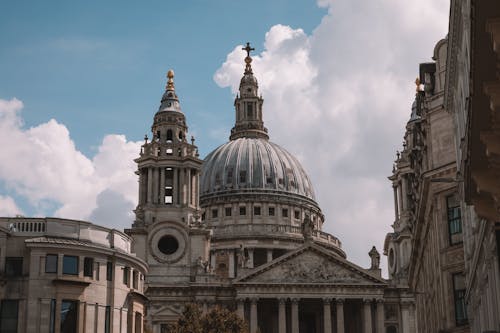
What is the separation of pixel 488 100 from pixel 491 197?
6.75 metres

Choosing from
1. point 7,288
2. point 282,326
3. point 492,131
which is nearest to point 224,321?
point 7,288

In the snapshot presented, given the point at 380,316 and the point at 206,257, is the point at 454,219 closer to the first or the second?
the point at 380,316

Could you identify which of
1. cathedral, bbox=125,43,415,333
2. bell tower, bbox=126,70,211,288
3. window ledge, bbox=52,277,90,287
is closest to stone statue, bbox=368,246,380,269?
cathedral, bbox=125,43,415,333

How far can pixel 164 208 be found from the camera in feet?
382

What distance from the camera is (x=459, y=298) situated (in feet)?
167

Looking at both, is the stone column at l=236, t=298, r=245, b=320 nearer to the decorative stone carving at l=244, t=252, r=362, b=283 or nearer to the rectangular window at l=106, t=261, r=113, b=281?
the decorative stone carving at l=244, t=252, r=362, b=283

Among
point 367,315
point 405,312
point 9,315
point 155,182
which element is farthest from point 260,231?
point 9,315

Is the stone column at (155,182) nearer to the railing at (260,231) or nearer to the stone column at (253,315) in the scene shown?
the stone column at (253,315)

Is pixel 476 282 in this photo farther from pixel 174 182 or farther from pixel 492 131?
pixel 174 182

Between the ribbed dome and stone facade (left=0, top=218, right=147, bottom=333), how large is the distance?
327ft

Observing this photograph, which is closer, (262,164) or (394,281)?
(394,281)

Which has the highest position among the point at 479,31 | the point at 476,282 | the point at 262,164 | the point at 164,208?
the point at 262,164

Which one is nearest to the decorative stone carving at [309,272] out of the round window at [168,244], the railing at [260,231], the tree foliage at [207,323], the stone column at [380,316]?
the stone column at [380,316]

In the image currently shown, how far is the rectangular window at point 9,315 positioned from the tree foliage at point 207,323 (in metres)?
22.1
